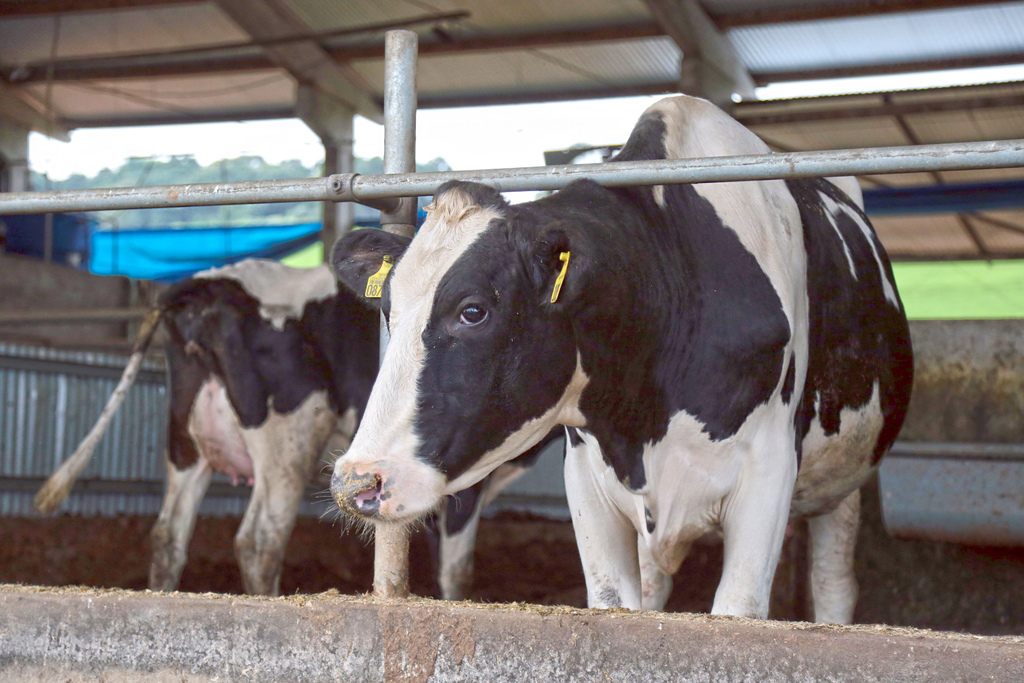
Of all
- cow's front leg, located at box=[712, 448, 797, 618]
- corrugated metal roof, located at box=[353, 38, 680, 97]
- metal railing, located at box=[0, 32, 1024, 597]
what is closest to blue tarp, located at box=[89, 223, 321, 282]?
corrugated metal roof, located at box=[353, 38, 680, 97]

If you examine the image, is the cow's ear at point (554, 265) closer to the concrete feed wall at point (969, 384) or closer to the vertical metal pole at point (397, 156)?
the vertical metal pole at point (397, 156)

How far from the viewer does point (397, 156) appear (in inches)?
100

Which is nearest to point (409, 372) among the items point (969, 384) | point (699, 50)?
point (969, 384)

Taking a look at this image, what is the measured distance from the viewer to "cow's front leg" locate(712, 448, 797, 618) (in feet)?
8.38

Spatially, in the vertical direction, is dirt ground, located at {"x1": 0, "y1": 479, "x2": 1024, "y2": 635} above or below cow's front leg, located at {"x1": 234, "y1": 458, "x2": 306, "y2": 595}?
below

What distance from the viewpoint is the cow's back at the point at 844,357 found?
3072 millimetres

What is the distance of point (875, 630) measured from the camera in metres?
1.67

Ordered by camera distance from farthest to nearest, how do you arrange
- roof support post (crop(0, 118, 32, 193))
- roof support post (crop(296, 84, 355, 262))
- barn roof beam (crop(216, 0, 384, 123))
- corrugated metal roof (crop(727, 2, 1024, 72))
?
roof support post (crop(0, 118, 32, 193)), roof support post (crop(296, 84, 355, 262)), barn roof beam (crop(216, 0, 384, 123)), corrugated metal roof (crop(727, 2, 1024, 72))

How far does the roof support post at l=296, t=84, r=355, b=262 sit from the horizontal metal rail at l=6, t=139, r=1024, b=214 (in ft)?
32.8

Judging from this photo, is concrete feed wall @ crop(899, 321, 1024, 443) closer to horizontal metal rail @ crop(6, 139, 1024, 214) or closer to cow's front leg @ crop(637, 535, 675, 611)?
cow's front leg @ crop(637, 535, 675, 611)

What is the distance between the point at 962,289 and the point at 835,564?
11.3 metres

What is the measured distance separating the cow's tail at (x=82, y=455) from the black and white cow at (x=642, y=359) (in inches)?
82.4

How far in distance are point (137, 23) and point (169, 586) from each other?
31.0 feet

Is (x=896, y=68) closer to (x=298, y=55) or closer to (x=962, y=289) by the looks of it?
(x=962, y=289)
